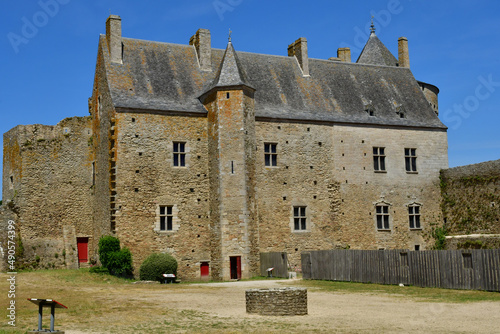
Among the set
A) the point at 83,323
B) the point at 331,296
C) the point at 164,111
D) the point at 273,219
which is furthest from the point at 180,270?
the point at 83,323

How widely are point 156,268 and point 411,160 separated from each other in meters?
16.8

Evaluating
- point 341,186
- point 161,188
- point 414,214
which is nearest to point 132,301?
point 161,188

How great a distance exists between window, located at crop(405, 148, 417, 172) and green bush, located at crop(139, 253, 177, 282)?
15.5m

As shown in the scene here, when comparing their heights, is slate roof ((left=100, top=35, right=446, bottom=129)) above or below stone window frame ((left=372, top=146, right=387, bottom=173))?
above

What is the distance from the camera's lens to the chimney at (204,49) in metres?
32.8

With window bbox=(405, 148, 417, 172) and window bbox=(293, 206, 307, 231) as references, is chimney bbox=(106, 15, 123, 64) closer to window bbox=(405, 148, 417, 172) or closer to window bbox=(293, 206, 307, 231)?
window bbox=(293, 206, 307, 231)

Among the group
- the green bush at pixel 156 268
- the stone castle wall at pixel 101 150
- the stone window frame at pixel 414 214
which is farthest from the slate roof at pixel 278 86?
the green bush at pixel 156 268

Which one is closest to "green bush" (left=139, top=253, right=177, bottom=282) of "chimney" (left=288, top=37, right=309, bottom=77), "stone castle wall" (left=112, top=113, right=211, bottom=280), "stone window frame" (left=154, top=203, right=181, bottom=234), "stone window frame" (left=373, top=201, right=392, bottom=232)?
"stone castle wall" (left=112, top=113, right=211, bottom=280)

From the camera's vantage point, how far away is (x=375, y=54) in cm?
4212

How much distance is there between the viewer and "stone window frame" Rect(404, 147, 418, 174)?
34656mm

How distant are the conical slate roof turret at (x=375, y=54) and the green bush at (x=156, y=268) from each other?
2245cm

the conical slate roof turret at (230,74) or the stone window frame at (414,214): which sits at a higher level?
the conical slate roof turret at (230,74)

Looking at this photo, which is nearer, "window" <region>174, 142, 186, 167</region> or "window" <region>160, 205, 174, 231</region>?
"window" <region>160, 205, 174, 231</region>

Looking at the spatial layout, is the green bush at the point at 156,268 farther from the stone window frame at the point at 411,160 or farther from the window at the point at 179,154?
the stone window frame at the point at 411,160
